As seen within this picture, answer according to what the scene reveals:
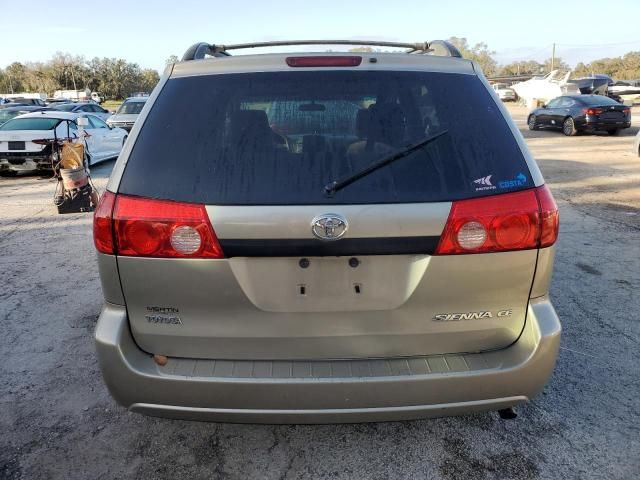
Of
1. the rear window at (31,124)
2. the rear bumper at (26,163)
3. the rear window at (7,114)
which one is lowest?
the rear bumper at (26,163)

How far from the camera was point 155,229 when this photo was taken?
2.10m

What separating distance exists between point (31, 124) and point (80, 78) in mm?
82719

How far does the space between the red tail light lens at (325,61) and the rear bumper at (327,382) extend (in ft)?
4.27

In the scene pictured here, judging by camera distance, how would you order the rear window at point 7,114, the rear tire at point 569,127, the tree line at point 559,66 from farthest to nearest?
1. the tree line at point 559,66
2. the rear window at point 7,114
3. the rear tire at point 569,127

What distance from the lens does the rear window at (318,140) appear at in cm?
208

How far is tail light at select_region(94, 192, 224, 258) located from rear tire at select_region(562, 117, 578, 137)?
2080cm

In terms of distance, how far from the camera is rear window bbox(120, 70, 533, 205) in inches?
82.0

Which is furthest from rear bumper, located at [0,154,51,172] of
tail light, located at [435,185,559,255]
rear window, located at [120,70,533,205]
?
tail light, located at [435,185,559,255]

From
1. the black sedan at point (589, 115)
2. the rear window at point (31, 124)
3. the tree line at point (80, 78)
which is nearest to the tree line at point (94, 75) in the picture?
the tree line at point (80, 78)

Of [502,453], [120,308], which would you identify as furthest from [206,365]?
[502,453]

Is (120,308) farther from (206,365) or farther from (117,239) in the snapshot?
(206,365)

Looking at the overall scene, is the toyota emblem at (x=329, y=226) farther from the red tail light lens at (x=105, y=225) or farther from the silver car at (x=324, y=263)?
the red tail light lens at (x=105, y=225)

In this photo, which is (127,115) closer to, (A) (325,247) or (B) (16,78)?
(A) (325,247)

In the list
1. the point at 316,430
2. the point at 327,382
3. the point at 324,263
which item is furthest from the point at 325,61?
the point at 316,430
